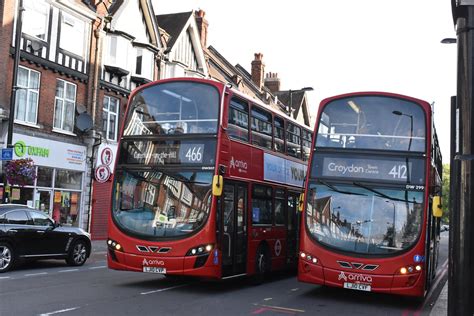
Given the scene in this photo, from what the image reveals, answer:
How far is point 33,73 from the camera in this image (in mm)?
21781

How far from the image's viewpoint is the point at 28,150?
21312mm

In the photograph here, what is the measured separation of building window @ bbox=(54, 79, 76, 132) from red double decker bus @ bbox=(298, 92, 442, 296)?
15.5 m

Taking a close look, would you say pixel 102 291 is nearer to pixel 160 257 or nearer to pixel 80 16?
pixel 160 257

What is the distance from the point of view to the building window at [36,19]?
69.7 ft

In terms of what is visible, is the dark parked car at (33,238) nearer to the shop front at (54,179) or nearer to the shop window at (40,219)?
the shop window at (40,219)

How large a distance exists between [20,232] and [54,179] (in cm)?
1018

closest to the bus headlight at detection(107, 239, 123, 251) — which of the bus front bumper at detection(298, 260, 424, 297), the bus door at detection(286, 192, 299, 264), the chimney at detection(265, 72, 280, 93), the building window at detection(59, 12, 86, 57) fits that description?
the bus front bumper at detection(298, 260, 424, 297)

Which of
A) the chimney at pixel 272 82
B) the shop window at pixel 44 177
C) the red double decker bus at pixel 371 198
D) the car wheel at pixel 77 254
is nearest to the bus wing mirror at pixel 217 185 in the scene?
the red double decker bus at pixel 371 198

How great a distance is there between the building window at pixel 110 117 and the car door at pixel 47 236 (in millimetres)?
12107

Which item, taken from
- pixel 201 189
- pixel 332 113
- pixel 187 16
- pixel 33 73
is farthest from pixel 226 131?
pixel 187 16

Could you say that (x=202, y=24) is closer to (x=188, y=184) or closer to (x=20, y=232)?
(x=20, y=232)

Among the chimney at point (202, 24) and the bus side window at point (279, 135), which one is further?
the chimney at point (202, 24)

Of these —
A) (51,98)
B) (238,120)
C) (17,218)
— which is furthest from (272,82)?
(238,120)

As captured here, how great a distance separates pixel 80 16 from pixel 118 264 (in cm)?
1673
